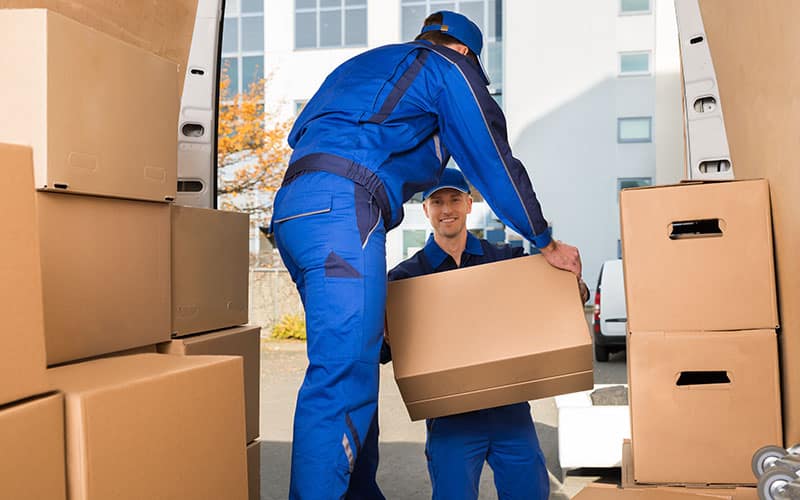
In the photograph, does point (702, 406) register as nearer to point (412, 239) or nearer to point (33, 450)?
point (33, 450)

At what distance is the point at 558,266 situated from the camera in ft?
6.63

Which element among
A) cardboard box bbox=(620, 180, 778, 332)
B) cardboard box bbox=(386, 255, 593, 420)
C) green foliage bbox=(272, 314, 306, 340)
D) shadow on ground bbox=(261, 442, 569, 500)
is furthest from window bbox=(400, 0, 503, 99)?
cardboard box bbox=(620, 180, 778, 332)

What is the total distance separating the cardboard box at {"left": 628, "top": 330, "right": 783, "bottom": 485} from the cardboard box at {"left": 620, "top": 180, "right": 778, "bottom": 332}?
0.11ft

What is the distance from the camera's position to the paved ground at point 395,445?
159 inches

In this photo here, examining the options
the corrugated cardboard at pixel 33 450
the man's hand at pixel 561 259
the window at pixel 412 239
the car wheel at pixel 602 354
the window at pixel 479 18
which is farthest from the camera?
the window at pixel 479 18

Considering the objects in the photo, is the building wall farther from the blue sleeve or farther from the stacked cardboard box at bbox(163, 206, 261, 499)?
the blue sleeve

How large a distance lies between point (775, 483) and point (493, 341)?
716 mm

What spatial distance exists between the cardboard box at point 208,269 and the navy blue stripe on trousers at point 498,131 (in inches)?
29.7

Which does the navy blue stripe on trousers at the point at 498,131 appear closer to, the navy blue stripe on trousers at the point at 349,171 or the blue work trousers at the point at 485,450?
the navy blue stripe on trousers at the point at 349,171

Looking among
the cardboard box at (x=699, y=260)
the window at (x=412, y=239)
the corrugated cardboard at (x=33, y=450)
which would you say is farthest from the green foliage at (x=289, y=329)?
the corrugated cardboard at (x=33, y=450)

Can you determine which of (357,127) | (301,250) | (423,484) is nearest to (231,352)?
(301,250)

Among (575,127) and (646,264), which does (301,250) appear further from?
(575,127)

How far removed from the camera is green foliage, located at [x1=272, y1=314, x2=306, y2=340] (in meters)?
10.4

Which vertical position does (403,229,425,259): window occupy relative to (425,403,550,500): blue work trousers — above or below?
above
